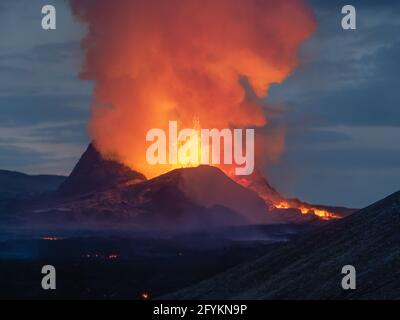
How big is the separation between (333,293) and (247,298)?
340 inches

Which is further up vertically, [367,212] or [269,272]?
[367,212]

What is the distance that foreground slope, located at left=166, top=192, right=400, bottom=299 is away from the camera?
69.6m

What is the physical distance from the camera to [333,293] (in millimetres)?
69125

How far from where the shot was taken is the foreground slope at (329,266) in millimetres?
69625

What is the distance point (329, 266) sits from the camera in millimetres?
76938

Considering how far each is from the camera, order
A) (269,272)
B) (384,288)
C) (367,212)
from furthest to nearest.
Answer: (367,212), (269,272), (384,288)
